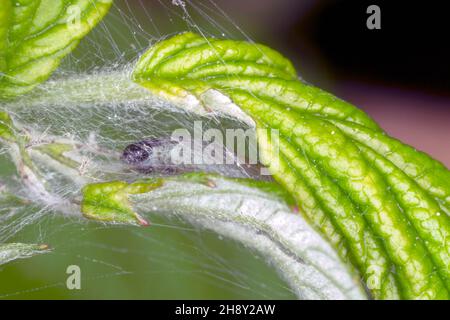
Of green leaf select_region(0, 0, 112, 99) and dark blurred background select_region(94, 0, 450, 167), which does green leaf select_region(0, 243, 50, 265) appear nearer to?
green leaf select_region(0, 0, 112, 99)

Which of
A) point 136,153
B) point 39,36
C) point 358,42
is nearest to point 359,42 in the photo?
point 358,42

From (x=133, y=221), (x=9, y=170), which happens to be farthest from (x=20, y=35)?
(x=9, y=170)

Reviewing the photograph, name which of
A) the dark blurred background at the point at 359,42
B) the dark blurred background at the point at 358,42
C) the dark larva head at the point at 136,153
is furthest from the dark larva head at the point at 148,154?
the dark blurred background at the point at 359,42

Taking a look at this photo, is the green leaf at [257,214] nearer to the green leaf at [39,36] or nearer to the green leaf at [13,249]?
the green leaf at [13,249]

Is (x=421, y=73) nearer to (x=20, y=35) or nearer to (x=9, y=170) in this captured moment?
(x=9, y=170)

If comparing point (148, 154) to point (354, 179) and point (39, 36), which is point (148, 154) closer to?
point (39, 36)

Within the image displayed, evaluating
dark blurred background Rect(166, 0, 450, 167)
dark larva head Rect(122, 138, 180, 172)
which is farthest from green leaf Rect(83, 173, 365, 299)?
dark blurred background Rect(166, 0, 450, 167)
